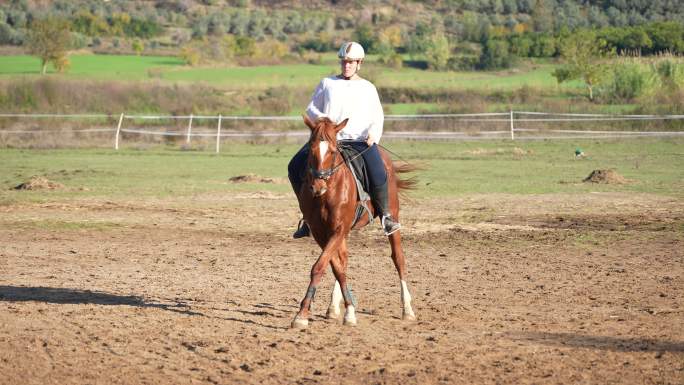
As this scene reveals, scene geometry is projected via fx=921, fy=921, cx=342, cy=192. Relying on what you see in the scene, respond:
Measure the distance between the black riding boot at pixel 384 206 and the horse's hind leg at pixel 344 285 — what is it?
55 centimetres

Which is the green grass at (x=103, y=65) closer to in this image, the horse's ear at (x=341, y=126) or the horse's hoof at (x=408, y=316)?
the horse's hoof at (x=408, y=316)

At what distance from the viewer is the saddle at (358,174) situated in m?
8.84

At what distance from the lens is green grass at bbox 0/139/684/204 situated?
2081cm

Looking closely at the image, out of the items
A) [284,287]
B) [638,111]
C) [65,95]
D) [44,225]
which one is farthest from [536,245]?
[65,95]

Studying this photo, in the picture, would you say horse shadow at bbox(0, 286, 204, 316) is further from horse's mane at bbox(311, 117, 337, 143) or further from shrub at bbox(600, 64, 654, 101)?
shrub at bbox(600, 64, 654, 101)

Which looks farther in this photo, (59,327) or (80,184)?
(80,184)

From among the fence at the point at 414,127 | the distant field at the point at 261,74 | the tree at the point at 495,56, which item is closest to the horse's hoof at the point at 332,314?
the fence at the point at 414,127

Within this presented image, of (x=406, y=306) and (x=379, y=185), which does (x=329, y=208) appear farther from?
(x=406, y=306)

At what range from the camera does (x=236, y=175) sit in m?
25.0

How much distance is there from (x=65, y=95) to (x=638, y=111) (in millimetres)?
28626

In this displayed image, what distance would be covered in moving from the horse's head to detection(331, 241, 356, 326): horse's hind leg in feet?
2.75

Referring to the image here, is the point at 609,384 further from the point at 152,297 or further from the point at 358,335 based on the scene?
the point at 152,297

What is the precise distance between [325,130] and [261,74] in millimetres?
65798

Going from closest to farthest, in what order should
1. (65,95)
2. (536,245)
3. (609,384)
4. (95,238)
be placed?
(609,384) < (536,245) < (95,238) < (65,95)
